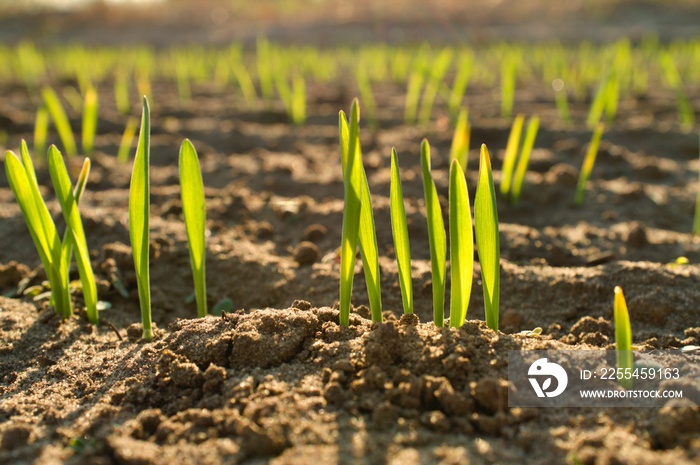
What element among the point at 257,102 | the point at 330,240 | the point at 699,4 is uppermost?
the point at 699,4

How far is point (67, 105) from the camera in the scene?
4508 millimetres

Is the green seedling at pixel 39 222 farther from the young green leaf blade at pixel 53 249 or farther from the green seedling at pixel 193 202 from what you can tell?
the green seedling at pixel 193 202

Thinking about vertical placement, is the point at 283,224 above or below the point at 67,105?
below

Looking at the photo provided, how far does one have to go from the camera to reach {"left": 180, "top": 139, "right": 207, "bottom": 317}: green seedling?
119 cm

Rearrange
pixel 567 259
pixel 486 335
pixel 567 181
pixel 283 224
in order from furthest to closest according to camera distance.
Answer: pixel 567 181
pixel 283 224
pixel 567 259
pixel 486 335

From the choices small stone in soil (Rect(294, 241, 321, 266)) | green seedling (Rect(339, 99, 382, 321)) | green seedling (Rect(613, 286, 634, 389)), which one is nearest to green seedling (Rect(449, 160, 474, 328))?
green seedling (Rect(339, 99, 382, 321))

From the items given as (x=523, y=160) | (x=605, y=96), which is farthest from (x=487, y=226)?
(x=605, y=96)

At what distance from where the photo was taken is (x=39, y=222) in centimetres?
133

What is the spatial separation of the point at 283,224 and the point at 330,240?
23 cm

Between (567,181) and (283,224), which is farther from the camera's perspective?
(567,181)

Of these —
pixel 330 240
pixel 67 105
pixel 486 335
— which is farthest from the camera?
pixel 67 105

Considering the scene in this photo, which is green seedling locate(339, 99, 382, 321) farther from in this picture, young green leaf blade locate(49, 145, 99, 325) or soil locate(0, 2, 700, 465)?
young green leaf blade locate(49, 145, 99, 325)

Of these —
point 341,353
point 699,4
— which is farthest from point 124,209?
point 699,4

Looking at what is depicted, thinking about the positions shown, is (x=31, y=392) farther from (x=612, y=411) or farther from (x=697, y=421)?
(x=697, y=421)
